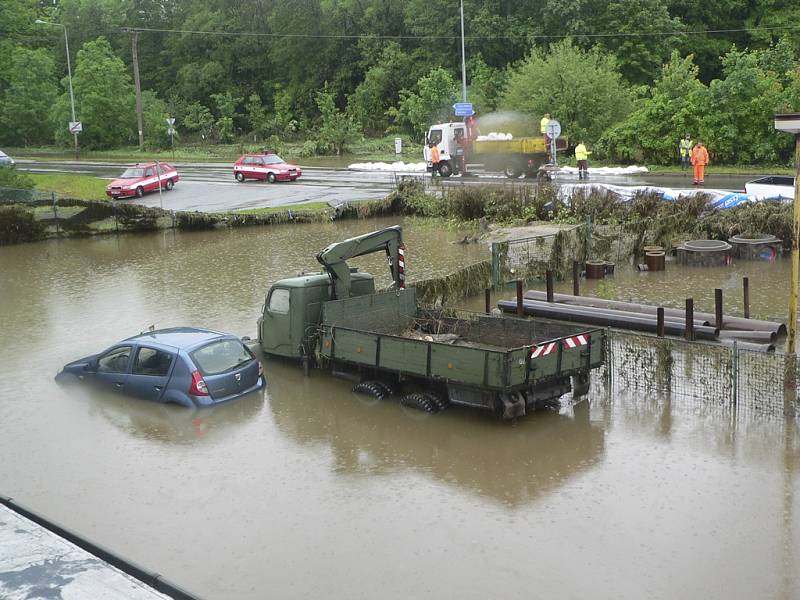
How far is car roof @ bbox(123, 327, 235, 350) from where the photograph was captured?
14805 millimetres

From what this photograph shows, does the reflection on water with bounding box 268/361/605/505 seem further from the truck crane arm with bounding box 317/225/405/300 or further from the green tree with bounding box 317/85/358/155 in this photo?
the green tree with bounding box 317/85/358/155

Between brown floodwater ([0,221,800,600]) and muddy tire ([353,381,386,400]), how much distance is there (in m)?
0.25

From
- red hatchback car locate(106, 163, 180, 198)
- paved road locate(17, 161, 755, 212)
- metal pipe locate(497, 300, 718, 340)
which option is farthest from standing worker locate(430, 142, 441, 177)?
metal pipe locate(497, 300, 718, 340)

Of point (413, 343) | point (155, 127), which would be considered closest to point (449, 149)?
point (413, 343)

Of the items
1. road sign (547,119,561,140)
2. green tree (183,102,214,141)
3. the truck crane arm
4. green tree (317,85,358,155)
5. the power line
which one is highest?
the power line

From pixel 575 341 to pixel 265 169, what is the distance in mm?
33500

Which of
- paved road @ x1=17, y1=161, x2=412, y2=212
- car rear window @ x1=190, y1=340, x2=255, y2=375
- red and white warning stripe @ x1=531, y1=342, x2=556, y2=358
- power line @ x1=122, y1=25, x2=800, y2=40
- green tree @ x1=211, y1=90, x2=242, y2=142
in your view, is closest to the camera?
red and white warning stripe @ x1=531, y1=342, x2=556, y2=358

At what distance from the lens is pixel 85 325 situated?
68.4ft

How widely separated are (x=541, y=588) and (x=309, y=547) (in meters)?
2.57

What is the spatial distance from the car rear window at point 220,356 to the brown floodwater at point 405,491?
26.7 inches

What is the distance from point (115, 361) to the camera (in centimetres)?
1561

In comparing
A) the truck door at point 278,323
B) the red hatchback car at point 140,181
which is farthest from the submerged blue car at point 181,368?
the red hatchback car at point 140,181

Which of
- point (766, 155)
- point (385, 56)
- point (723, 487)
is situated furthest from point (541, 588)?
point (385, 56)

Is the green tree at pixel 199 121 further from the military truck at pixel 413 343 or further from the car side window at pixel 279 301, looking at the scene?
the military truck at pixel 413 343
